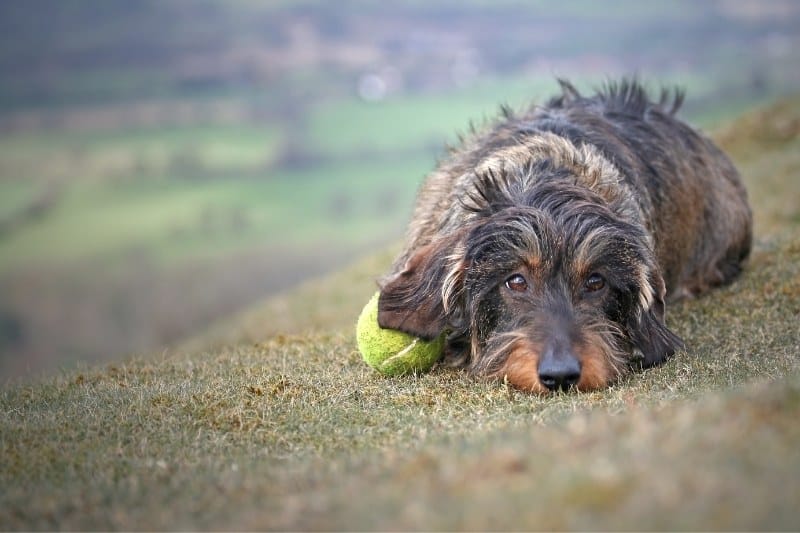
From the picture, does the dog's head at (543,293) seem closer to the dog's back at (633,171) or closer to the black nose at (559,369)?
the black nose at (559,369)

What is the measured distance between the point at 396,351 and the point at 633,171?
3.06 m

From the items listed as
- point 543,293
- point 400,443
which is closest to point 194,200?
point 543,293

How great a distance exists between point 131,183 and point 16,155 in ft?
38.8

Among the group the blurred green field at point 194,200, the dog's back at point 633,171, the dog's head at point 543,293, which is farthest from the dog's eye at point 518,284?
the blurred green field at point 194,200

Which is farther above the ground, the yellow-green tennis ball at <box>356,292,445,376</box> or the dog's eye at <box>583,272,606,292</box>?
the dog's eye at <box>583,272,606,292</box>

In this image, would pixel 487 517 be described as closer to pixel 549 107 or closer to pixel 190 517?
pixel 190 517

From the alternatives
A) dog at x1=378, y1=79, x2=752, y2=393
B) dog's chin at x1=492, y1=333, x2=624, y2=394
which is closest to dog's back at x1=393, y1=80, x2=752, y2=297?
dog at x1=378, y1=79, x2=752, y2=393

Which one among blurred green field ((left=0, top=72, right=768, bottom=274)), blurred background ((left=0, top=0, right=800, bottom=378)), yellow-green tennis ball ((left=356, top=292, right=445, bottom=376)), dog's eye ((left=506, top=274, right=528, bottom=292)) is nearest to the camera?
dog's eye ((left=506, top=274, right=528, bottom=292))

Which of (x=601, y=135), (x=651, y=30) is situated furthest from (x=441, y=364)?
(x=651, y=30)

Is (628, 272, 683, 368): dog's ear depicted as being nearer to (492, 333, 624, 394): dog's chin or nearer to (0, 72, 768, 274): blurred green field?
(492, 333, 624, 394): dog's chin

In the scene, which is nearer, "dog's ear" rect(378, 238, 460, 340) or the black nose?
the black nose

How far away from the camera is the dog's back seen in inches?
320

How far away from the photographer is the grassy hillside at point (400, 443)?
11.7ft

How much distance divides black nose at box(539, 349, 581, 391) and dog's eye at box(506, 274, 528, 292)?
63 centimetres
